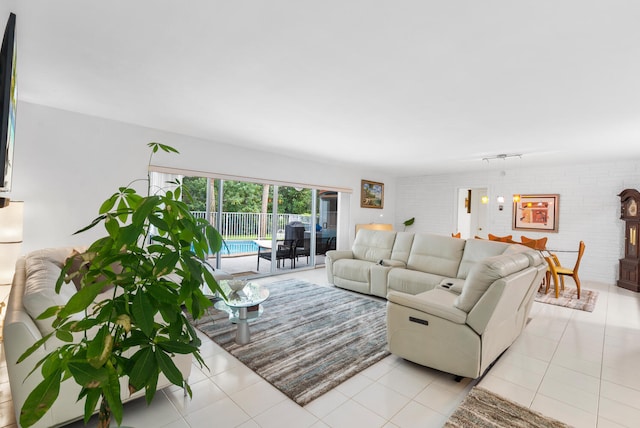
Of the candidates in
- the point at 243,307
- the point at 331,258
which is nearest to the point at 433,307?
the point at 243,307

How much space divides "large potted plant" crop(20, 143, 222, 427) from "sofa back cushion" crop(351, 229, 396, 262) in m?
4.40

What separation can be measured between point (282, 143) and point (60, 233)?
3.05 m

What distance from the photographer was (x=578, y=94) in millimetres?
2680

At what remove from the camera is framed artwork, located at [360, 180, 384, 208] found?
762cm

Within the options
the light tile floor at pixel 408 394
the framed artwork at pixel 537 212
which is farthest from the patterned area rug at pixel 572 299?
the framed artwork at pixel 537 212

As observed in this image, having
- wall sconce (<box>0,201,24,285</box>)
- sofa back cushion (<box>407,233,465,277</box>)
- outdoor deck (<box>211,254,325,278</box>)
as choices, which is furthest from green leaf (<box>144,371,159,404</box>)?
outdoor deck (<box>211,254,325,278</box>)

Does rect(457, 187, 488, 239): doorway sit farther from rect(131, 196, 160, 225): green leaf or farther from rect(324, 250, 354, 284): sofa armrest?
rect(131, 196, 160, 225): green leaf

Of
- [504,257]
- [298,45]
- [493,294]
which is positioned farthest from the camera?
[504,257]

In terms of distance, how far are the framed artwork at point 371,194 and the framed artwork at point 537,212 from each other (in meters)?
3.07

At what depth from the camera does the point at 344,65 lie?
2.29 meters

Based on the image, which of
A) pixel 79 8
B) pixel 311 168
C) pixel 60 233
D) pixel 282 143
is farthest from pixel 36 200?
pixel 311 168

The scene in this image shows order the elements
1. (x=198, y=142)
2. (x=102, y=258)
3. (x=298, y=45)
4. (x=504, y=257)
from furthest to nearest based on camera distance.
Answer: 1. (x=198, y=142)
2. (x=504, y=257)
3. (x=298, y=45)
4. (x=102, y=258)

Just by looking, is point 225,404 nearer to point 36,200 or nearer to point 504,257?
point 504,257

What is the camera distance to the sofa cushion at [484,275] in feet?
7.25
